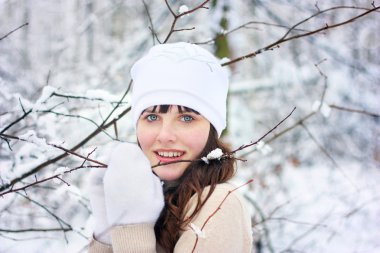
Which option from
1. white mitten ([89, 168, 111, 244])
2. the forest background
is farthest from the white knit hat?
the forest background

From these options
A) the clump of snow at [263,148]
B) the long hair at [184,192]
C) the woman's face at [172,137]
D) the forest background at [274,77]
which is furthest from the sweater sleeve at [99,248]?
the forest background at [274,77]

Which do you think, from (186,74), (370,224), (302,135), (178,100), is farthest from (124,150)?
(302,135)

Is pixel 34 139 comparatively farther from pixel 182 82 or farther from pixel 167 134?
pixel 182 82

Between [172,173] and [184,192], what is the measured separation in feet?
0.38

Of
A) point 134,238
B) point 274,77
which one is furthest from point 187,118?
point 274,77

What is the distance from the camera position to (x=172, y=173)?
1603mm

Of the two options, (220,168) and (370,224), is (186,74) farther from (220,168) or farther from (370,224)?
(370,224)

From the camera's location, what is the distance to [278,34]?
18.8ft

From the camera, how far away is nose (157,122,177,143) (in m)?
1.57

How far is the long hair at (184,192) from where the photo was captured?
1458mm

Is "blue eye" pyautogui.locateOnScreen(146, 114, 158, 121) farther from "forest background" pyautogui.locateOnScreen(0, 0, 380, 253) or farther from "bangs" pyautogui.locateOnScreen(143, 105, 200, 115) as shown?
"forest background" pyautogui.locateOnScreen(0, 0, 380, 253)

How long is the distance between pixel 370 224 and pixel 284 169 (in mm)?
1285

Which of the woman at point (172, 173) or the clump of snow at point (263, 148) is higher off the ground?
the clump of snow at point (263, 148)

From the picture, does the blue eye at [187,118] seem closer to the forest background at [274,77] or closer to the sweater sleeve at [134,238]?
the sweater sleeve at [134,238]
